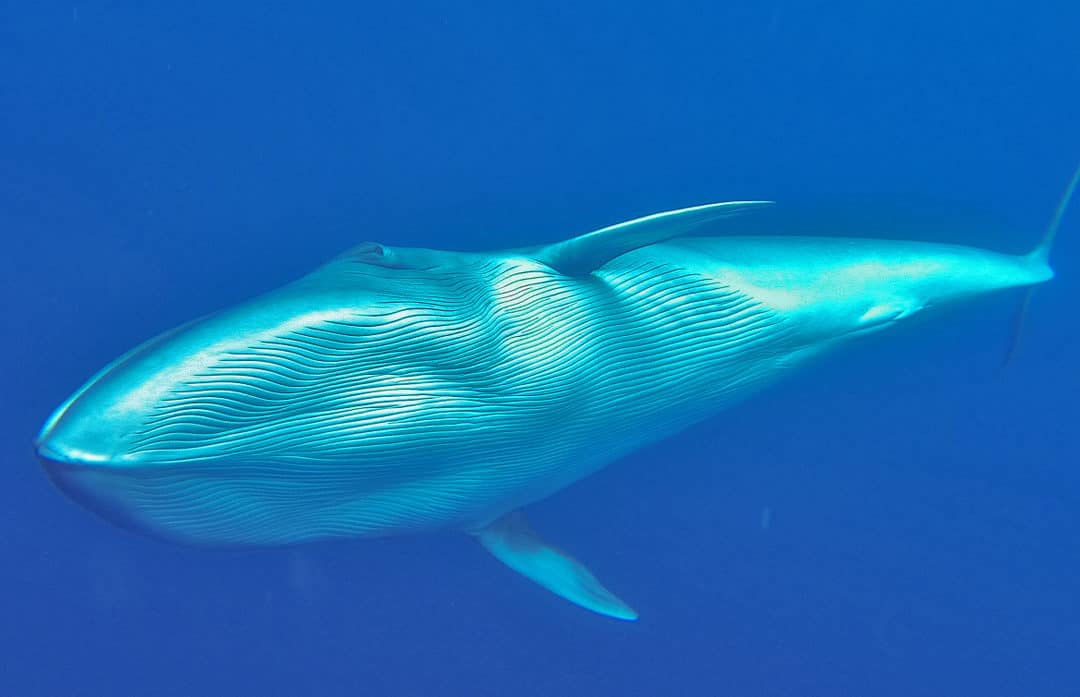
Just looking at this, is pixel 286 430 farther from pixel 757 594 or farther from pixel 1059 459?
pixel 1059 459

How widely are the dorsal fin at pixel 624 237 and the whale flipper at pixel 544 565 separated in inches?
82.6

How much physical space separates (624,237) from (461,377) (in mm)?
1272

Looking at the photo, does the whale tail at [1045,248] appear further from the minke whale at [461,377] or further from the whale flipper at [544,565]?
the whale flipper at [544,565]

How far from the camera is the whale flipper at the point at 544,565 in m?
6.07

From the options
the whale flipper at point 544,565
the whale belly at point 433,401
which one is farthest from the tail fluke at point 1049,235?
the whale flipper at point 544,565

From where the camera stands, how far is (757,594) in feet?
26.6

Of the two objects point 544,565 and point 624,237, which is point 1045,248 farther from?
point 544,565

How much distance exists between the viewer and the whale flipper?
607 cm

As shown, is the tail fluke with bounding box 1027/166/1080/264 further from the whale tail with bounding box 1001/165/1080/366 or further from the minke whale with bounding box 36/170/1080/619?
the minke whale with bounding box 36/170/1080/619

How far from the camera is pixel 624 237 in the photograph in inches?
191

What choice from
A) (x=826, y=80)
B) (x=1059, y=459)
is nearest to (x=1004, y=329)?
(x=1059, y=459)

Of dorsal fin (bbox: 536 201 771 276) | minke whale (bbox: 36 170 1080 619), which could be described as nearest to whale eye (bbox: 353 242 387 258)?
minke whale (bbox: 36 170 1080 619)

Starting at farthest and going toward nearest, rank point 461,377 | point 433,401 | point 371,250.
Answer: point 371,250 < point 461,377 < point 433,401

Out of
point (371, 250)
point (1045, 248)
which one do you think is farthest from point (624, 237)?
point (1045, 248)
